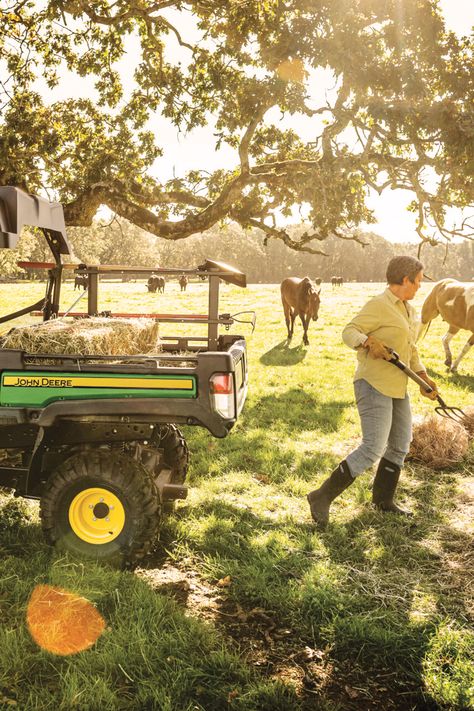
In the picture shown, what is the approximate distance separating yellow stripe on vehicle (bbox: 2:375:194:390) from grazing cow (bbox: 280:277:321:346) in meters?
11.2

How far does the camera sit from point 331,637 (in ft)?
10.9

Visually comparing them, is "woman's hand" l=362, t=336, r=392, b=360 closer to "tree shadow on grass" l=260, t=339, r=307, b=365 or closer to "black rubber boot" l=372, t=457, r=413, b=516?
"black rubber boot" l=372, t=457, r=413, b=516

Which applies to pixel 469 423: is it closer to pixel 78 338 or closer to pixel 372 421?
pixel 372 421

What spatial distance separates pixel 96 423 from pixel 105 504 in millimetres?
606

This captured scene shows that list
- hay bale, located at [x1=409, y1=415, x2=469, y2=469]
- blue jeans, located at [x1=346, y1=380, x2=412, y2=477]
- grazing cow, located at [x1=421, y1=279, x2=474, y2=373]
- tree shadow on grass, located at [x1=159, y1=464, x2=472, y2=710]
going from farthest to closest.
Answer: grazing cow, located at [x1=421, y1=279, x2=474, y2=373] < hay bale, located at [x1=409, y1=415, x2=469, y2=469] < blue jeans, located at [x1=346, y1=380, x2=412, y2=477] < tree shadow on grass, located at [x1=159, y1=464, x2=472, y2=710]

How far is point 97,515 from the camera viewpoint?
4.12 m

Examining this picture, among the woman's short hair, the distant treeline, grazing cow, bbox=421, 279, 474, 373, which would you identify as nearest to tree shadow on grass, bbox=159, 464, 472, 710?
the woman's short hair

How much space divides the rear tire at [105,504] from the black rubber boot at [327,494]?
5.04 ft

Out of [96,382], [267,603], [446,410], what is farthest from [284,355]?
[267,603]

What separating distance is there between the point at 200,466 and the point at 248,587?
2.55 m

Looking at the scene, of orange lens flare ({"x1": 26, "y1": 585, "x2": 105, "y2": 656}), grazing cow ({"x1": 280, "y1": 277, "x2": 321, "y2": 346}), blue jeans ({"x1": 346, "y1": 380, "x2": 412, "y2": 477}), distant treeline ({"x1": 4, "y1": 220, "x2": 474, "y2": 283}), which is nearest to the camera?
orange lens flare ({"x1": 26, "y1": 585, "x2": 105, "y2": 656})

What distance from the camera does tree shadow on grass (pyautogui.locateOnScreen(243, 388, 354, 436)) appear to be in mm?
8094

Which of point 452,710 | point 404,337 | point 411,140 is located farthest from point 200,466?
point 411,140

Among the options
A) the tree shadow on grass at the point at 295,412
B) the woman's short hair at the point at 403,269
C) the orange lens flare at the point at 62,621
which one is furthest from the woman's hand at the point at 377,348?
the tree shadow on grass at the point at 295,412
